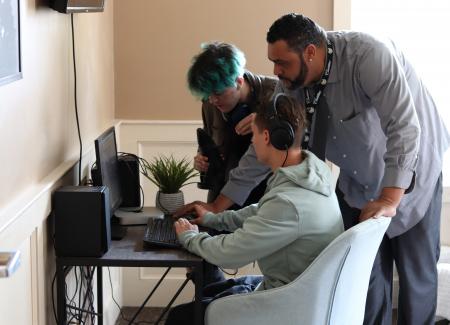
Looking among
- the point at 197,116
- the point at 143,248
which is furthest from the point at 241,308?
the point at 197,116

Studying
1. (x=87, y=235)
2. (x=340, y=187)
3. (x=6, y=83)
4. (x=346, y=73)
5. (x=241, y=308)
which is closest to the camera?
(x=6, y=83)

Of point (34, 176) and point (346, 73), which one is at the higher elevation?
point (346, 73)

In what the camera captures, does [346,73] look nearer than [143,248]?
No

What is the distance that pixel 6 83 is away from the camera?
6.41 ft

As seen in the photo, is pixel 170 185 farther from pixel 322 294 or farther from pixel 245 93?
pixel 322 294

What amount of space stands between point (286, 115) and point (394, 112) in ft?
1.44

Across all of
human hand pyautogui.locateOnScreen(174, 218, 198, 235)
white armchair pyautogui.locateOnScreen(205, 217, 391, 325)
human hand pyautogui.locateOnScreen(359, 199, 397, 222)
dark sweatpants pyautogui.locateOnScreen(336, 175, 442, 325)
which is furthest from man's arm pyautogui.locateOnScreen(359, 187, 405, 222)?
human hand pyautogui.locateOnScreen(174, 218, 198, 235)

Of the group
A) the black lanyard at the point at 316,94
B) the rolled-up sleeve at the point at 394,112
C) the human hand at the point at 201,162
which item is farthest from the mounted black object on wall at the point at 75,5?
the rolled-up sleeve at the point at 394,112

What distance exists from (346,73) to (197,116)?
1502 millimetres

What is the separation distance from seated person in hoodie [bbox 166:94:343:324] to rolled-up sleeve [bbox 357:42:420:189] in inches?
13.1

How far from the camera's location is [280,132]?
2.27 meters

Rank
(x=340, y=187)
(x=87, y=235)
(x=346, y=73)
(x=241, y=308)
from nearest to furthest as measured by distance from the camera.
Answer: (x=241, y=308)
(x=87, y=235)
(x=346, y=73)
(x=340, y=187)

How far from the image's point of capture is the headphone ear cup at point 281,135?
2.27 metres

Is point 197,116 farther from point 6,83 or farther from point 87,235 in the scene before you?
point 6,83
